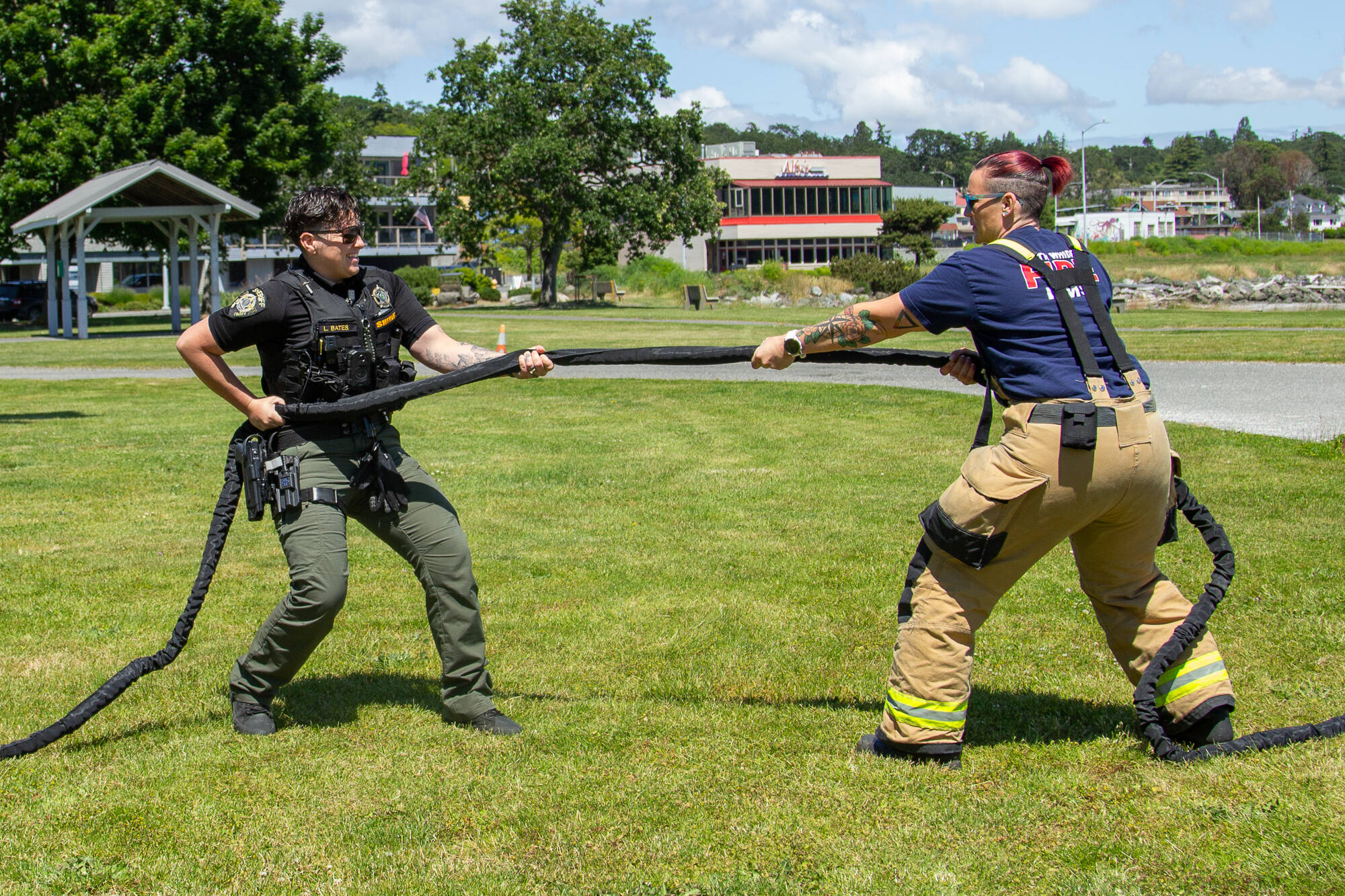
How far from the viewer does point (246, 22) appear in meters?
40.9

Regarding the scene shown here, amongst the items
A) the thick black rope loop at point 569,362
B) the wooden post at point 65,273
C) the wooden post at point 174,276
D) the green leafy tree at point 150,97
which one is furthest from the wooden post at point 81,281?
the thick black rope loop at point 569,362

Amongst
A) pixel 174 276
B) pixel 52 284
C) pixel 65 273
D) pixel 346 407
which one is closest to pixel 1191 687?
pixel 346 407

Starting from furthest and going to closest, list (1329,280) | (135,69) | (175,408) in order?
(1329,280) < (135,69) < (175,408)

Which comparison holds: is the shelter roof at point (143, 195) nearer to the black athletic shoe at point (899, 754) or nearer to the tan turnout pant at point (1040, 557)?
the black athletic shoe at point (899, 754)

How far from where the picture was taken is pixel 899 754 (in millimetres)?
4445

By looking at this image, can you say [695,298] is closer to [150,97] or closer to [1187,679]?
[150,97]

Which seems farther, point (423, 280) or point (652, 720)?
point (423, 280)

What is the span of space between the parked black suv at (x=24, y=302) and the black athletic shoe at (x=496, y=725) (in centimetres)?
4748

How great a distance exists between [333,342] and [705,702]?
221cm

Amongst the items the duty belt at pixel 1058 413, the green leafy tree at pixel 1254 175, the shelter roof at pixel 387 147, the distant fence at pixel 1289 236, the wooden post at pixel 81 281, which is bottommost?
the duty belt at pixel 1058 413

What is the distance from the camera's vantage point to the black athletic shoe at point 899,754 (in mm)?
4387

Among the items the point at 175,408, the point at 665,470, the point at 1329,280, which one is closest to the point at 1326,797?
the point at 665,470

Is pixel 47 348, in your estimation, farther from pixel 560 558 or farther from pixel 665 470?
pixel 560 558

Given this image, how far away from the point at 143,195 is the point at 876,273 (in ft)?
109
